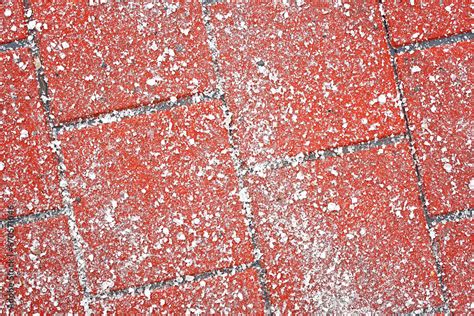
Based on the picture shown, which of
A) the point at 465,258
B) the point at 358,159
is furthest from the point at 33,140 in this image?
the point at 465,258

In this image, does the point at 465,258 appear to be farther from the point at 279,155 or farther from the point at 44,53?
the point at 44,53

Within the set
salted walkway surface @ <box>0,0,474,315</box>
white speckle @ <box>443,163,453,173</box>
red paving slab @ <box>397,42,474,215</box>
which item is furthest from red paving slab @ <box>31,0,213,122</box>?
white speckle @ <box>443,163,453,173</box>

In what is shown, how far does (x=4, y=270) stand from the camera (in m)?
1.22

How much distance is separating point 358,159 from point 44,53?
84 centimetres

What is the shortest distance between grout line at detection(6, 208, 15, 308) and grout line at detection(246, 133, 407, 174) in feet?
2.02

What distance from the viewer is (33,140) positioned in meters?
1.23

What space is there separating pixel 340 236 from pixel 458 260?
1.01 ft

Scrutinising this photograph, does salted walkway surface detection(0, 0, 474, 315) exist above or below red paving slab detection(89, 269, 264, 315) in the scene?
above

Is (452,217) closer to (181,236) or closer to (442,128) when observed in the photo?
(442,128)

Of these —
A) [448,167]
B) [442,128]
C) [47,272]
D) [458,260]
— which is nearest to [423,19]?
[442,128]

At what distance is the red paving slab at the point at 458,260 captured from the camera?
1225 mm

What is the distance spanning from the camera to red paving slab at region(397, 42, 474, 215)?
4.04ft

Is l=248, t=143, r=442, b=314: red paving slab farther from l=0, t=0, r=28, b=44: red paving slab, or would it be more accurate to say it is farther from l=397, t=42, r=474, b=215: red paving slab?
l=0, t=0, r=28, b=44: red paving slab

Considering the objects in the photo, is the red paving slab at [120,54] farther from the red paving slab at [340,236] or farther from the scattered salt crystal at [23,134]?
the red paving slab at [340,236]
